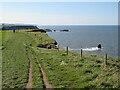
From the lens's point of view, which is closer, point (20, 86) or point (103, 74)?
point (20, 86)

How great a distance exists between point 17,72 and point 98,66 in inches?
384

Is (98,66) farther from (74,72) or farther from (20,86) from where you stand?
(20,86)

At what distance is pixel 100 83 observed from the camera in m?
16.8

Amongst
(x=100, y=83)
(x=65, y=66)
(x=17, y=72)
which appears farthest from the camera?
(x=65, y=66)

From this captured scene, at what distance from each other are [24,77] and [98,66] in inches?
359

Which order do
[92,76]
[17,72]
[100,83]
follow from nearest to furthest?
[100,83] < [92,76] < [17,72]

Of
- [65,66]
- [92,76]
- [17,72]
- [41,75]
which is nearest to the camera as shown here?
[92,76]

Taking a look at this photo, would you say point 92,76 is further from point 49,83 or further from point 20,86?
point 20,86

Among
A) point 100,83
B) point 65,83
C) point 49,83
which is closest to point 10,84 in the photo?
point 49,83

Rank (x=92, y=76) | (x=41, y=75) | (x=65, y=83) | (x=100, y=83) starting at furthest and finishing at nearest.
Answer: (x=41, y=75) → (x=92, y=76) → (x=65, y=83) → (x=100, y=83)

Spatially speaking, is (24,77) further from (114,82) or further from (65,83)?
(114,82)

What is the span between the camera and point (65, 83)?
18.2 m

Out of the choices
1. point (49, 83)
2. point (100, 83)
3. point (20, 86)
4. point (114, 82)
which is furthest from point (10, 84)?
point (114, 82)

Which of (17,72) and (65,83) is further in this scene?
(17,72)
